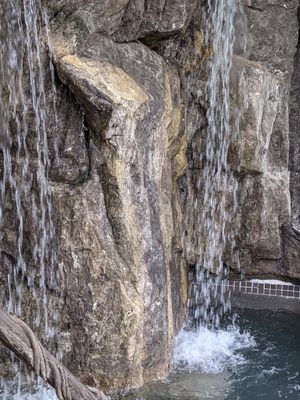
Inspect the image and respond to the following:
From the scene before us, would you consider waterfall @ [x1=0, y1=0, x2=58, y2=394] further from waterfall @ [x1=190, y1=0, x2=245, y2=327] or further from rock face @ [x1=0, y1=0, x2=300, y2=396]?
waterfall @ [x1=190, y1=0, x2=245, y2=327]

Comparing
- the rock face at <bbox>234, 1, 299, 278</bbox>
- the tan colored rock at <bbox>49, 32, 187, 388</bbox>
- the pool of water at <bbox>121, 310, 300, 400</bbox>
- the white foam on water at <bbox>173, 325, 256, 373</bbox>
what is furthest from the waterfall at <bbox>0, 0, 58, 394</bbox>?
the rock face at <bbox>234, 1, 299, 278</bbox>

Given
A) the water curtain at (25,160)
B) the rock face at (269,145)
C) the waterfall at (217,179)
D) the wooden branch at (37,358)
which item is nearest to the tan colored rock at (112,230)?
the water curtain at (25,160)

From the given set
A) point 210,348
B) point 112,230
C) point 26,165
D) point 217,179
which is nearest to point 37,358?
point 112,230

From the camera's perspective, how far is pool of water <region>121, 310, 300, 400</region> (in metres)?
4.70

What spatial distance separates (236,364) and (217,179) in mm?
1889

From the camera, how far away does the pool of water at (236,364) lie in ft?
15.4

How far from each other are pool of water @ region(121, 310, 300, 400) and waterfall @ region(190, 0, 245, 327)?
400 mm

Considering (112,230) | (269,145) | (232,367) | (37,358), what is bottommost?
(232,367)

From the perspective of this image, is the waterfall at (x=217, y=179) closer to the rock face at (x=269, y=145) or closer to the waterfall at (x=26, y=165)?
the rock face at (x=269, y=145)

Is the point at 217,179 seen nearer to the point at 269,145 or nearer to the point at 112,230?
the point at 269,145

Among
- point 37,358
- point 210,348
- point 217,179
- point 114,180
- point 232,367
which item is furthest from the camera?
point 217,179

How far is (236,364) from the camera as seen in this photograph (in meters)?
5.17

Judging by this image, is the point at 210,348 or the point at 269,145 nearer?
the point at 210,348

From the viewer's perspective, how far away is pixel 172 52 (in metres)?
5.46
